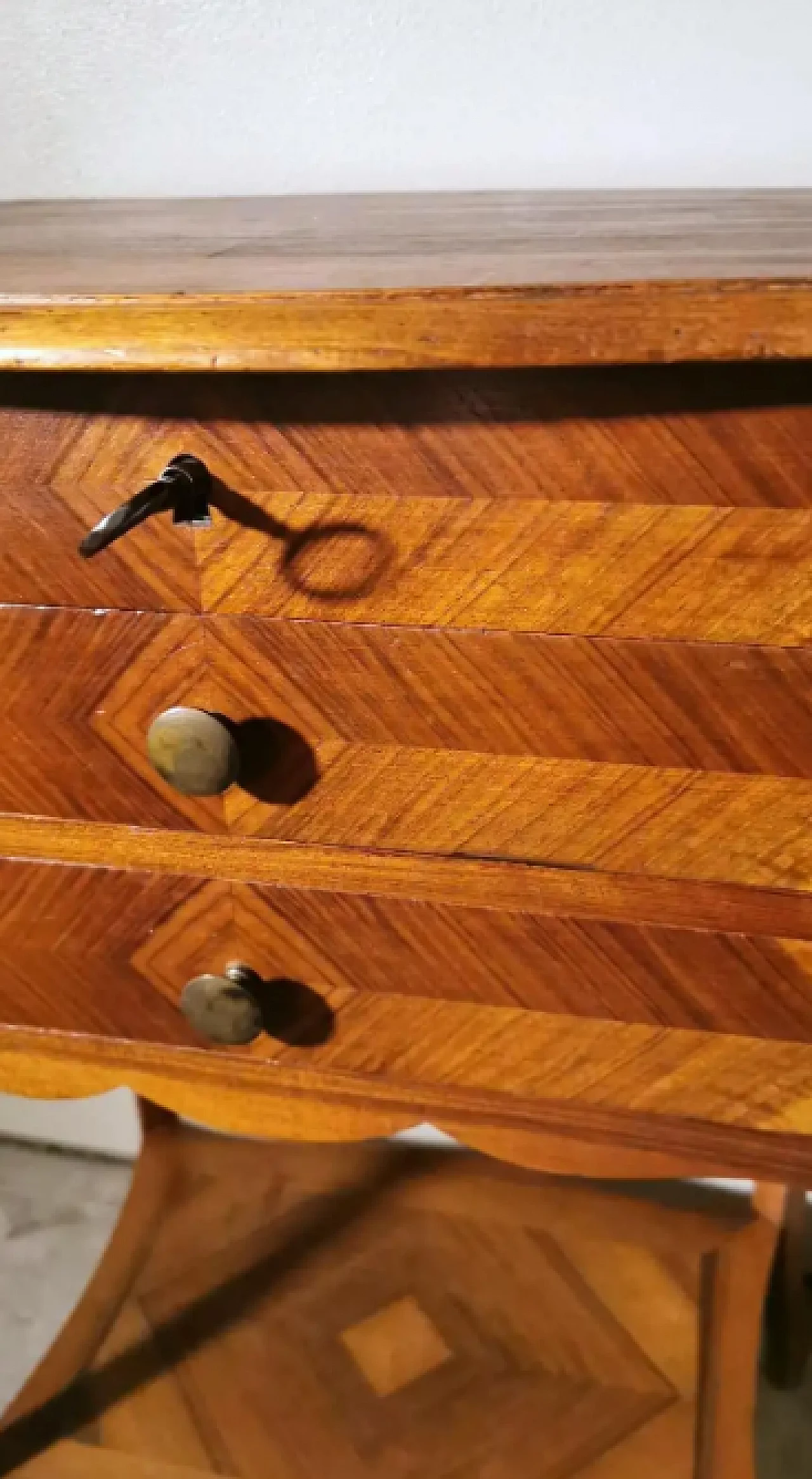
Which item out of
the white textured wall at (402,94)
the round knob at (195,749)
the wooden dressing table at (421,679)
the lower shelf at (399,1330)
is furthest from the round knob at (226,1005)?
the white textured wall at (402,94)

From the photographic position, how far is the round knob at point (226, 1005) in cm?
54

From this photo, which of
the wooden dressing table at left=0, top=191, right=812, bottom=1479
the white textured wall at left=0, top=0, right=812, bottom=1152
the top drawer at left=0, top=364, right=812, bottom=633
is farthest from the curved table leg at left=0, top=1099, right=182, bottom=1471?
the white textured wall at left=0, top=0, right=812, bottom=1152

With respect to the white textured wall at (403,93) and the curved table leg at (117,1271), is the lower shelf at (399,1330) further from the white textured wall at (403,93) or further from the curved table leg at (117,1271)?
the white textured wall at (403,93)

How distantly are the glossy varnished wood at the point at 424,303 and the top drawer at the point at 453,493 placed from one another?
34 mm

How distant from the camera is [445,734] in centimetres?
49

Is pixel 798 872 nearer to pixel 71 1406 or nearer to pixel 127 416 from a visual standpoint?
pixel 127 416

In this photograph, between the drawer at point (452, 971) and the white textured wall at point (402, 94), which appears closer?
the drawer at point (452, 971)

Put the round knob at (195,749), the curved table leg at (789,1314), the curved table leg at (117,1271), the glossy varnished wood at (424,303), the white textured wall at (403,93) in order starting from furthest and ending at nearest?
the curved table leg at (789,1314)
the curved table leg at (117,1271)
the white textured wall at (403,93)
the round knob at (195,749)
the glossy varnished wood at (424,303)

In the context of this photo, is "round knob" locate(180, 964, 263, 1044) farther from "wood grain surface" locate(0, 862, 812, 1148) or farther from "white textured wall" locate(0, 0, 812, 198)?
"white textured wall" locate(0, 0, 812, 198)

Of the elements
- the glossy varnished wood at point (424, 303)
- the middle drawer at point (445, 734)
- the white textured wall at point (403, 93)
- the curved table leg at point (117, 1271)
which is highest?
the white textured wall at point (403, 93)

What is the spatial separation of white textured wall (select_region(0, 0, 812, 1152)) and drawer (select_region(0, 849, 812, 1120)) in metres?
0.55

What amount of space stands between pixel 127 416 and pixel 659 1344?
0.77 meters

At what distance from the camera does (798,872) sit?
0.48 m

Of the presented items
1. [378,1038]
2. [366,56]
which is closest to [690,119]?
[366,56]
